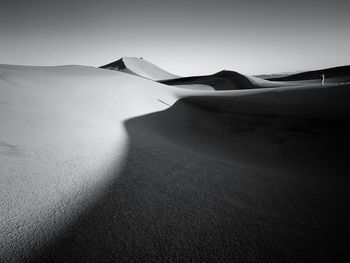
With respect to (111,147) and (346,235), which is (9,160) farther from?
(346,235)

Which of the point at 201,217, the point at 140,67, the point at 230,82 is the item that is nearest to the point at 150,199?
the point at 201,217

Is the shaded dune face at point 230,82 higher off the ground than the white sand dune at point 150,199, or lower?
higher

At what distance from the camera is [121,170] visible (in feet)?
6.31

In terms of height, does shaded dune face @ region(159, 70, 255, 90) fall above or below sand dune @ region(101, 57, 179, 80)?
below

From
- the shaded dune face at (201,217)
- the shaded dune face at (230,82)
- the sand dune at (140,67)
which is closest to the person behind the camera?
the shaded dune face at (201,217)

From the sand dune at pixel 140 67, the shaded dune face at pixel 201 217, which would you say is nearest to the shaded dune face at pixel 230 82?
the sand dune at pixel 140 67

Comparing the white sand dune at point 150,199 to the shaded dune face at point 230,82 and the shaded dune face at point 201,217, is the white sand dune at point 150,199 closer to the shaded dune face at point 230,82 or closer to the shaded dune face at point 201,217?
the shaded dune face at point 201,217

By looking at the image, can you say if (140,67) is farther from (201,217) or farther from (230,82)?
(201,217)

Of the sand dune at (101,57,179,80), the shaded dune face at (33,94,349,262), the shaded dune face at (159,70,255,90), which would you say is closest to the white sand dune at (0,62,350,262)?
the shaded dune face at (33,94,349,262)

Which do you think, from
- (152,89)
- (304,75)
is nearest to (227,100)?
(152,89)

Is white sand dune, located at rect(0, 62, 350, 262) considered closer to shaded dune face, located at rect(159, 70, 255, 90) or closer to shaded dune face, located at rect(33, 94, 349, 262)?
shaded dune face, located at rect(33, 94, 349, 262)

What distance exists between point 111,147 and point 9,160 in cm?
99

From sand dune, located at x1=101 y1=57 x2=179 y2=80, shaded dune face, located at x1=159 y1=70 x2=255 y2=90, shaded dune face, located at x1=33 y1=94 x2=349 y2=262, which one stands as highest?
sand dune, located at x1=101 y1=57 x2=179 y2=80

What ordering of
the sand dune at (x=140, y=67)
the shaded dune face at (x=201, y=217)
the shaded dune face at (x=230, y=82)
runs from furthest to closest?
the sand dune at (x=140, y=67)
the shaded dune face at (x=230, y=82)
the shaded dune face at (x=201, y=217)
